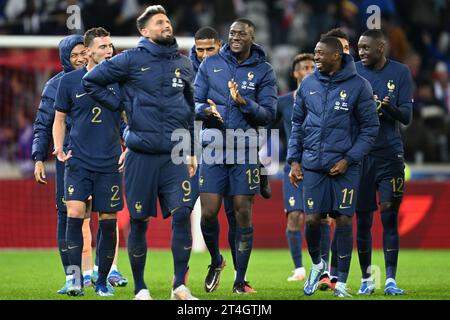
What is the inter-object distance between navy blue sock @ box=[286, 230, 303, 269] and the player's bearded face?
14.7 feet

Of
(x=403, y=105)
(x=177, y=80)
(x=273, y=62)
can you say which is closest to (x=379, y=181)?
(x=403, y=105)

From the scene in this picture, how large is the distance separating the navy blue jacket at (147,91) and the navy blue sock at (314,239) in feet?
5.44

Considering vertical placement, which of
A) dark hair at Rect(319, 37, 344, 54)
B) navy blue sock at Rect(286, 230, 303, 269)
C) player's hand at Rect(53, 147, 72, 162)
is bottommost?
navy blue sock at Rect(286, 230, 303, 269)

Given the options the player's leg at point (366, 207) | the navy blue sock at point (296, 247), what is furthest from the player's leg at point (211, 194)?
the navy blue sock at point (296, 247)

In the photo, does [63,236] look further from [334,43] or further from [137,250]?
[334,43]

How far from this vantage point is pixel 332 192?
10.9m

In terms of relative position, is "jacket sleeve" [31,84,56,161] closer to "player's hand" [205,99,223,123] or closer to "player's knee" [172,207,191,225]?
"player's hand" [205,99,223,123]

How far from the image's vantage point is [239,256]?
37.4 ft

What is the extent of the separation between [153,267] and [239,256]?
13.0ft

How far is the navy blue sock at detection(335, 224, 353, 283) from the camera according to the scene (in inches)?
432

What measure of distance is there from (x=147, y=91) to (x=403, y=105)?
9.73ft

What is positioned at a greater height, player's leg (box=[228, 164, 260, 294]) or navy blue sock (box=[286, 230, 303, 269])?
player's leg (box=[228, 164, 260, 294])

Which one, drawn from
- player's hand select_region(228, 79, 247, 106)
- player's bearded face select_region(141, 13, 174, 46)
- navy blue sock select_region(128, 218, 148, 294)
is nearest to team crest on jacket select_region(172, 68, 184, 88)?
player's bearded face select_region(141, 13, 174, 46)

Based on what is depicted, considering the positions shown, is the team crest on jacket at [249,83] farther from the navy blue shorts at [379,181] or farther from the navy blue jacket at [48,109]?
the navy blue jacket at [48,109]
